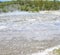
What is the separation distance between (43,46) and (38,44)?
0.22 m

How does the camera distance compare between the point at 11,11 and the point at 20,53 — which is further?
the point at 11,11

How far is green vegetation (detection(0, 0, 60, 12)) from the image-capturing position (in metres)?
17.1

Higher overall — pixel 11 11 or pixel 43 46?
pixel 43 46

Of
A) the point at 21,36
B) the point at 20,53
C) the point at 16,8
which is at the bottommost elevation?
the point at 16,8

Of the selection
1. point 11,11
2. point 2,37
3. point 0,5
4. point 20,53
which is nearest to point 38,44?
point 20,53

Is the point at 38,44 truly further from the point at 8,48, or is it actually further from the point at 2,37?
the point at 2,37

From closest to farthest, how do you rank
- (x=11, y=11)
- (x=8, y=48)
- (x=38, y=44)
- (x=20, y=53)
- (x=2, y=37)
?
(x=20, y=53), (x=8, y=48), (x=38, y=44), (x=2, y=37), (x=11, y=11)

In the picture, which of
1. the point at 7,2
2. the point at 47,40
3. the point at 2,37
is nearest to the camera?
the point at 47,40

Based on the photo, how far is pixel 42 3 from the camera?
18.1 metres

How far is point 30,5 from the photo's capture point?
59.3 feet

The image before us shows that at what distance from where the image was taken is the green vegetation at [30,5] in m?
17.1

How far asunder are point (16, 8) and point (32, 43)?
36.7ft

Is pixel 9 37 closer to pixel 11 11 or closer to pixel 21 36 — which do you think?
pixel 21 36

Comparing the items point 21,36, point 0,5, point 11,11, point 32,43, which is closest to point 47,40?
point 32,43
